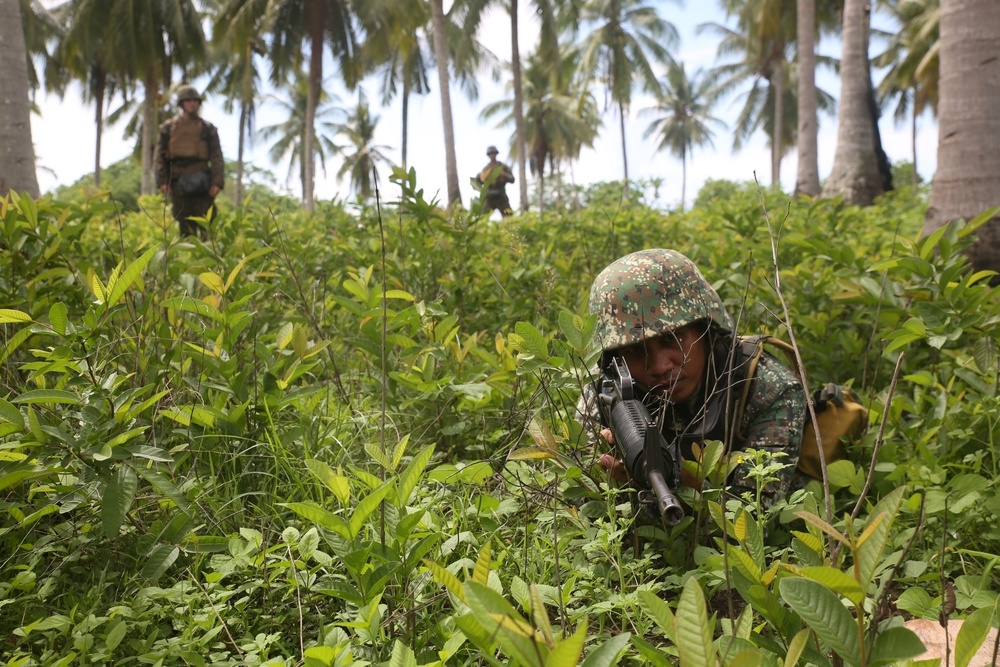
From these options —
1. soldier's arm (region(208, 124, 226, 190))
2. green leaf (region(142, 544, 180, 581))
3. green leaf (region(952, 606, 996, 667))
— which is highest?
soldier's arm (region(208, 124, 226, 190))

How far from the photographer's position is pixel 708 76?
1465 inches

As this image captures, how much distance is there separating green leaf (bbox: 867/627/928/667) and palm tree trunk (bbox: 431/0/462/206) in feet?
50.1

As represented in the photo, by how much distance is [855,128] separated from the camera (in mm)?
8703

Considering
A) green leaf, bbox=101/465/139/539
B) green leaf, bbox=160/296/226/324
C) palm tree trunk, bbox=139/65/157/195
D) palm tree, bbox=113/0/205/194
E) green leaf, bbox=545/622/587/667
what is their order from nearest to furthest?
green leaf, bbox=545/622/587/667 → green leaf, bbox=101/465/139/539 → green leaf, bbox=160/296/226/324 → palm tree trunk, bbox=139/65/157/195 → palm tree, bbox=113/0/205/194

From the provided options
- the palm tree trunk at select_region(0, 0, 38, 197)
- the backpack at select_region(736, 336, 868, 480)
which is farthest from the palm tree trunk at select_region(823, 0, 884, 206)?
the palm tree trunk at select_region(0, 0, 38, 197)

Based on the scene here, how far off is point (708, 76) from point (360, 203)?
37.1 meters

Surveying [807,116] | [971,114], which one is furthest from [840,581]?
[807,116]

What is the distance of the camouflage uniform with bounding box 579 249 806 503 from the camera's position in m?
2.09

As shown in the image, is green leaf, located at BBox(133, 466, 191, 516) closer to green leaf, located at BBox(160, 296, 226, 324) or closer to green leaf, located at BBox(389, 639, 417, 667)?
green leaf, located at BBox(160, 296, 226, 324)

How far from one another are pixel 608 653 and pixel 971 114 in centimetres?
373

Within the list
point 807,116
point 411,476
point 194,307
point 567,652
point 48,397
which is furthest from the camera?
point 807,116

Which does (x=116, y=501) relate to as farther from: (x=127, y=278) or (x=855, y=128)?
(x=855, y=128)

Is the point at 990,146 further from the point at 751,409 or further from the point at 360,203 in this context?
the point at 360,203

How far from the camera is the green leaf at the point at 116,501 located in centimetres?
158
